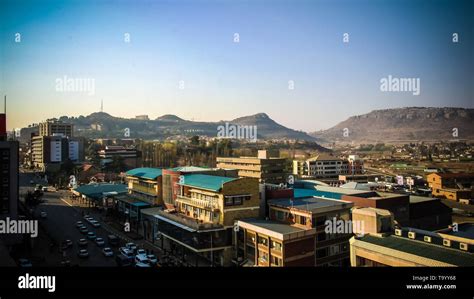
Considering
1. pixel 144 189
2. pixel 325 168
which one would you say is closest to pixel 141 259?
pixel 144 189

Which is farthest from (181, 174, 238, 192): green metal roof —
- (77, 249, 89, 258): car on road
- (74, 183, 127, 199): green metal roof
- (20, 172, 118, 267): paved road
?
(74, 183, 127, 199): green metal roof

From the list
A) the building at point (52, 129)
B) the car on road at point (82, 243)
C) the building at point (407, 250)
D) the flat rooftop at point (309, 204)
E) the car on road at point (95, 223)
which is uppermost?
the building at point (52, 129)

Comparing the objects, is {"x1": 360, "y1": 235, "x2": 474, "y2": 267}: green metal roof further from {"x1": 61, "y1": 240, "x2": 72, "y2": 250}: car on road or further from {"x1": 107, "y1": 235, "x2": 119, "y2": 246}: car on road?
{"x1": 61, "y1": 240, "x2": 72, "y2": 250}: car on road

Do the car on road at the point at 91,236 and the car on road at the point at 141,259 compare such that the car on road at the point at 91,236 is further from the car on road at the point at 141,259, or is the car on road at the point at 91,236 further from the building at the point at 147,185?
the car on road at the point at 141,259

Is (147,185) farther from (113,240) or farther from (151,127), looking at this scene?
(151,127)

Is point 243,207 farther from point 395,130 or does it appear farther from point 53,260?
point 395,130

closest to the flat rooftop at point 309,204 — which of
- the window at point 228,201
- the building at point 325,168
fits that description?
the window at point 228,201
